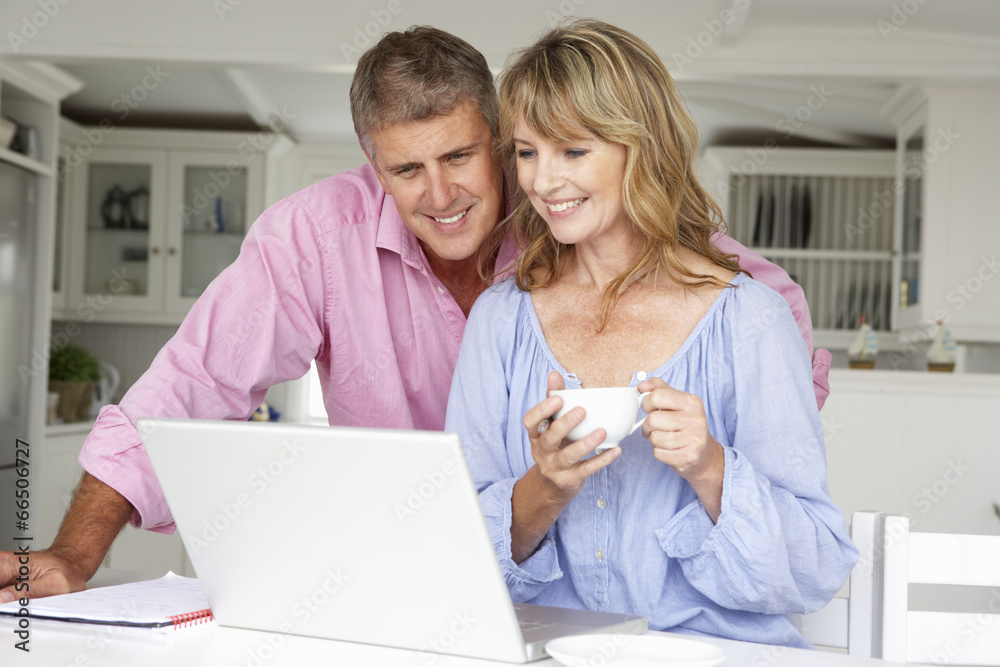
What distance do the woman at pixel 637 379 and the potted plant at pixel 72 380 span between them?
12.0 feet

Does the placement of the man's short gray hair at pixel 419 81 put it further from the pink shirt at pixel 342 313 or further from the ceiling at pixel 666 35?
the ceiling at pixel 666 35

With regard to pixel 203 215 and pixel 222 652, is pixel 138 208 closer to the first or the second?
pixel 203 215

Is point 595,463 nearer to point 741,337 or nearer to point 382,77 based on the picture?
point 741,337

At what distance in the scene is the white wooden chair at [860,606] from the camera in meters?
1.09

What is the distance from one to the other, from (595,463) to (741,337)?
35cm

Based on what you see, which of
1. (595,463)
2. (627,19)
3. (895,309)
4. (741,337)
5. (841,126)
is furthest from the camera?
(841,126)

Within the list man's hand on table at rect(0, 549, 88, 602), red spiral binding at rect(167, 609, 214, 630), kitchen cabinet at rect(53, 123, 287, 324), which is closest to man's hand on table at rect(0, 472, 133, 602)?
man's hand on table at rect(0, 549, 88, 602)

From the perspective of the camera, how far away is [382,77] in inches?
59.6

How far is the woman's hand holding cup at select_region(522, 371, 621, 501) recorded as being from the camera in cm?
91

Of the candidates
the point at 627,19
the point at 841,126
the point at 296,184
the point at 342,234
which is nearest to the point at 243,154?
the point at 296,184
